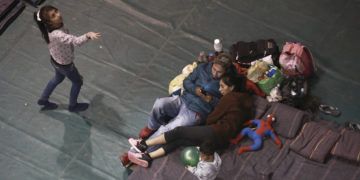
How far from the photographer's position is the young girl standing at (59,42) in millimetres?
3779

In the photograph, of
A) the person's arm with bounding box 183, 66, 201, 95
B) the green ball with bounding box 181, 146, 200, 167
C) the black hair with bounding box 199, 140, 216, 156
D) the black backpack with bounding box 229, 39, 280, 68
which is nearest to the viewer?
the black hair with bounding box 199, 140, 216, 156

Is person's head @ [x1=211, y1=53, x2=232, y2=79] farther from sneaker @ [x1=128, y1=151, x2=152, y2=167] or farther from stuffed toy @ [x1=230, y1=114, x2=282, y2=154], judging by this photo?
sneaker @ [x1=128, y1=151, x2=152, y2=167]

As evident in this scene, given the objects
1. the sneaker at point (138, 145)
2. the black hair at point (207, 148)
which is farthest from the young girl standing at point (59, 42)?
the black hair at point (207, 148)

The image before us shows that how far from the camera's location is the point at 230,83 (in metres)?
4.12

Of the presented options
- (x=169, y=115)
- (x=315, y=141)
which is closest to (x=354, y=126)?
(x=315, y=141)

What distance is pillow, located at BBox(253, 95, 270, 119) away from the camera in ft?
14.1

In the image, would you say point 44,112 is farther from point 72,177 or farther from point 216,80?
point 216,80

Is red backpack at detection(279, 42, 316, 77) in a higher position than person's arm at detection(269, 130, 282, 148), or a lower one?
higher

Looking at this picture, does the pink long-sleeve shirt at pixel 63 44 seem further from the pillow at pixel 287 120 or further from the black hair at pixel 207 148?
the pillow at pixel 287 120

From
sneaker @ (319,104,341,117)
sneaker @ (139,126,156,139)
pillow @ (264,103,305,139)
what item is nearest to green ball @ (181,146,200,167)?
sneaker @ (139,126,156,139)

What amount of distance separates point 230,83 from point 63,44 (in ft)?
4.53

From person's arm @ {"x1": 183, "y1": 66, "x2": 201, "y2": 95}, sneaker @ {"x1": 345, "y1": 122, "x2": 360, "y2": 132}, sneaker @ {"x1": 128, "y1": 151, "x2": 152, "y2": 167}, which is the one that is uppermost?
person's arm @ {"x1": 183, "y1": 66, "x2": 201, "y2": 95}

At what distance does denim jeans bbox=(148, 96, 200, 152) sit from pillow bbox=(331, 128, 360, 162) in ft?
3.82

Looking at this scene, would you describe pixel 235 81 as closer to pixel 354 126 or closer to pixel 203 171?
pixel 203 171
